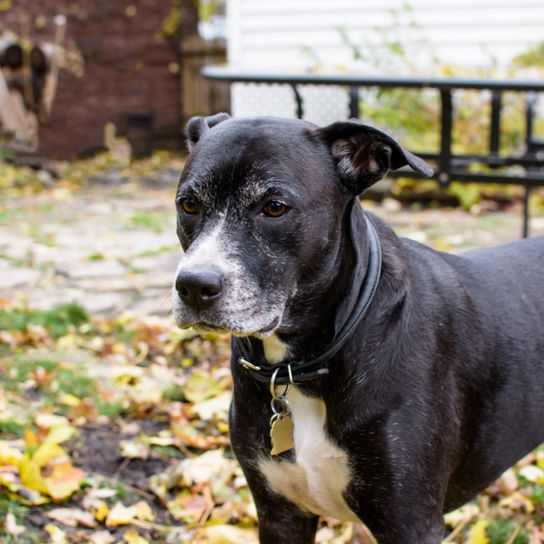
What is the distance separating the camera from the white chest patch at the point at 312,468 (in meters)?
2.43

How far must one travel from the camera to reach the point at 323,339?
98.2 inches

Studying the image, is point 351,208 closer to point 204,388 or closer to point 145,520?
point 145,520

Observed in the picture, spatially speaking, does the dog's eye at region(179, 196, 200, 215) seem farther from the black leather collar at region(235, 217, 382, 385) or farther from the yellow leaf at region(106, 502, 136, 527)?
the yellow leaf at region(106, 502, 136, 527)

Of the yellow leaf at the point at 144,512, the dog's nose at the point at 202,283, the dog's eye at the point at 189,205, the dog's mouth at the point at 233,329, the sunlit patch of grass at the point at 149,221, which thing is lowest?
the yellow leaf at the point at 144,512

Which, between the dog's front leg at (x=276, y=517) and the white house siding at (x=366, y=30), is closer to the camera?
the dog's front leg at (x=276, y=517)

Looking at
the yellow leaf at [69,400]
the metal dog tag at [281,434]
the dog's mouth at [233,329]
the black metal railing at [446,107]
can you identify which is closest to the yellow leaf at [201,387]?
the yellow leaf at [69,400]

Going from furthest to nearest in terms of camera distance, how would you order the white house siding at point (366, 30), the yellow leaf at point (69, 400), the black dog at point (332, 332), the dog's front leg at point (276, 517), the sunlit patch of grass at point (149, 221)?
the white house siding at point (366, 30) < the sunlit patch of grass at point (149, 221) < the yellow leaf at point (69, 400) < the dog's front leg at point (276, 517) < the black dog at point (332, 332)

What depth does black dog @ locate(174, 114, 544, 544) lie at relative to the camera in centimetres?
233

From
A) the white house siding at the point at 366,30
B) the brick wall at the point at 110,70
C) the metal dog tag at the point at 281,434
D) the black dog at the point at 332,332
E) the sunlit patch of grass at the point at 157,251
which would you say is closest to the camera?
the black dog at the point at 332,332

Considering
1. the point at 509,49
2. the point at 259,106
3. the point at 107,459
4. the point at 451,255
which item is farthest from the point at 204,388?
the point at 509,49

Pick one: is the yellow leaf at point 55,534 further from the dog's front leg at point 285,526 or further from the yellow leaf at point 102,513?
the dog's front leg at point 285,526

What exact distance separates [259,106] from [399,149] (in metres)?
5.04

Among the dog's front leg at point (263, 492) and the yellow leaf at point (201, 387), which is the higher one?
the dog's front leg at point (263, 492)

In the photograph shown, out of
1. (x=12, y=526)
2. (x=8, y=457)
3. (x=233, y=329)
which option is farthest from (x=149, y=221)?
(x=233, y=329)
